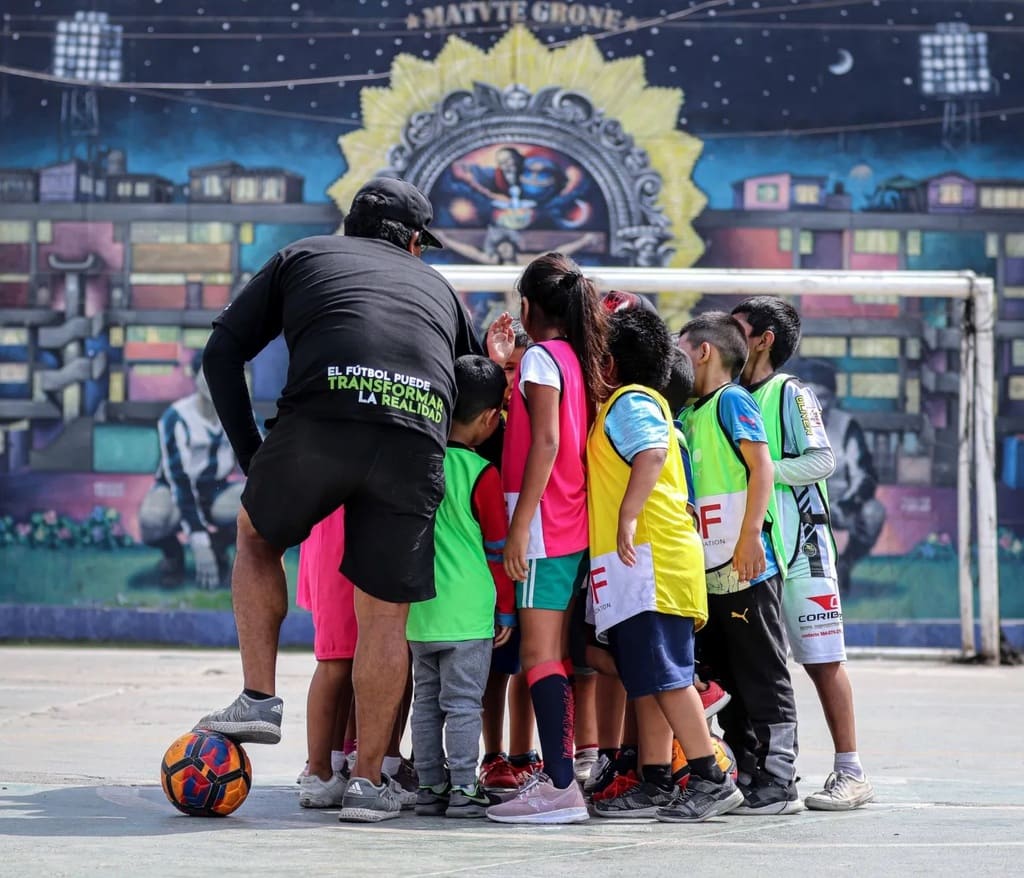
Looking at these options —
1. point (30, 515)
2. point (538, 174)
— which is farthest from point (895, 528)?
point (30, 515)

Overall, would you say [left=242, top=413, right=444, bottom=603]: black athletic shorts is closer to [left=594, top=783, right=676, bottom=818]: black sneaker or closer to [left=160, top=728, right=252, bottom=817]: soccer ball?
[left=160, top=728, right=252, bottom=817]: soccer ball

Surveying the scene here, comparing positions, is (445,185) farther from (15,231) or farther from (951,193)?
(951,193)

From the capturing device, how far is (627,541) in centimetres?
452

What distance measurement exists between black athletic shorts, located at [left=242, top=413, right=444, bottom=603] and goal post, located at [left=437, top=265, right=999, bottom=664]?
4.97 metres

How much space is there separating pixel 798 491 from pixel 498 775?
1.30 meters

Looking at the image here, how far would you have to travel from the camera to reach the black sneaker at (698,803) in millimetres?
4492

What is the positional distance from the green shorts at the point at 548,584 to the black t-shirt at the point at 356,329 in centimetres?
47

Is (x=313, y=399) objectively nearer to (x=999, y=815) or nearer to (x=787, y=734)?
(x=787, y=734)

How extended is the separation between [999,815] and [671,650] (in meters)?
1.12

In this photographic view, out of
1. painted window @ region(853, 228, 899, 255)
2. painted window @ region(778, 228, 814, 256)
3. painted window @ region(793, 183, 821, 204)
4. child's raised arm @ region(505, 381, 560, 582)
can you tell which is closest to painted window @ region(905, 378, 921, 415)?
painted window @ region(853, 228, 899, 255)

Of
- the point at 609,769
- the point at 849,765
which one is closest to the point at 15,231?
the point at 609,769

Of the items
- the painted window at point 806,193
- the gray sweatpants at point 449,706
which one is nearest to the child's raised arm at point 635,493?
the gray sweatpants at point 449,706

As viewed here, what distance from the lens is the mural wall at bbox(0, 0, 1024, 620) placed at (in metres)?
10.8

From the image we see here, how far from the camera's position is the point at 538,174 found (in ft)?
35.7
